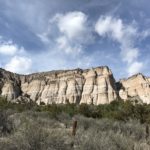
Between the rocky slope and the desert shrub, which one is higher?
the rocky slope

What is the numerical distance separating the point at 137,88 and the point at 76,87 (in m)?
21.6

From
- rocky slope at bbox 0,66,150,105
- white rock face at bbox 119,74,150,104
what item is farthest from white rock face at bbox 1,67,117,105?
white rock face at bbox 119,74,150,104

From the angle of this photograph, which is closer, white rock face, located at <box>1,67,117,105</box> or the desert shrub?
the desert shrub

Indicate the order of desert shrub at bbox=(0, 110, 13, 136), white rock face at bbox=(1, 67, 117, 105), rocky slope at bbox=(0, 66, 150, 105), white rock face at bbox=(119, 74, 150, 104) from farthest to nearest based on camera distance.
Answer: white rock face at bbox=(1, 67, 117, 105) < rocky slope at bbox=(0, 66, 150, 105) < white rock face at bbox=(119, 74, 150, 104) < desert shrub at bbox=(0, 110, 13, 136)

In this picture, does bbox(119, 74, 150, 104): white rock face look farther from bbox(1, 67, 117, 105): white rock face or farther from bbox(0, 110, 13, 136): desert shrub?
bbox(0, 110, 13, 136): desert shrub

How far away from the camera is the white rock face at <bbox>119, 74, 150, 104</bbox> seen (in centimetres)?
12153

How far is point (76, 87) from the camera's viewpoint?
12725cm

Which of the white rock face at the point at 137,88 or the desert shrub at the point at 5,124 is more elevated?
the white rock face at the point at 137,88

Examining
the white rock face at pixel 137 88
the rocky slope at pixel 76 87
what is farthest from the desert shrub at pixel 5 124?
the white rock face at pixel 137 88

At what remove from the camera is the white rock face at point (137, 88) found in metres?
122

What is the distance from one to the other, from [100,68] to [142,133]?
113 metres

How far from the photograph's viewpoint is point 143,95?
12175 centimetres

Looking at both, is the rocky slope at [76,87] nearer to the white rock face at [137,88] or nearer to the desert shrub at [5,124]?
the white rock face at [137,88]

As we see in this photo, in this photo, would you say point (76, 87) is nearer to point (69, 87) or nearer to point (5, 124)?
point (69, 87)
